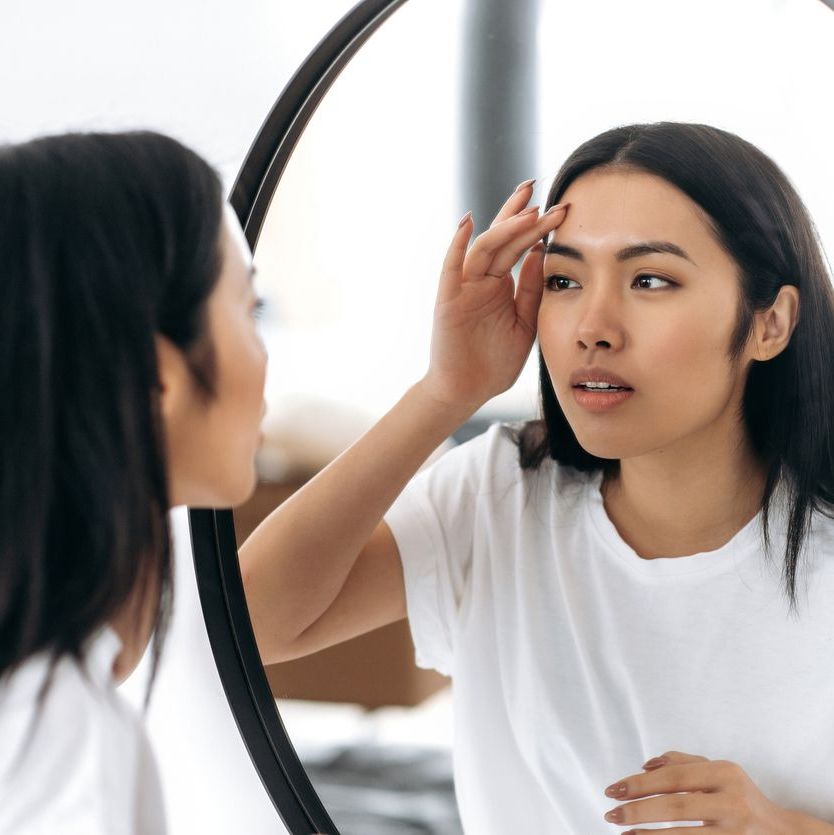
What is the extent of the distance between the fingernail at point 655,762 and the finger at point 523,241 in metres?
0.26

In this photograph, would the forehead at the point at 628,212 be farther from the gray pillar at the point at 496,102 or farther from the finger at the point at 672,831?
the finger at the point at 672,831

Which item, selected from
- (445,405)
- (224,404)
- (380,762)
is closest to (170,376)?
(224,404)

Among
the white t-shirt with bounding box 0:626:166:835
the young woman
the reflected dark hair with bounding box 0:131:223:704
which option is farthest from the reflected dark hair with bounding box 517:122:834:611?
the white t-shirt with bounding box 0:626:166:835

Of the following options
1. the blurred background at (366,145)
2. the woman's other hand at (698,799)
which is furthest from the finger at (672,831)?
the blurred background at (366,145)

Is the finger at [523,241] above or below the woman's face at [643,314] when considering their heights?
above

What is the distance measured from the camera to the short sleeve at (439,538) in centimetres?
58

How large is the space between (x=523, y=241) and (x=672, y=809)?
0.29m

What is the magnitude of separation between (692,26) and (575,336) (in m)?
0.15

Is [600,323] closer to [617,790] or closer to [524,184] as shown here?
[524,184]

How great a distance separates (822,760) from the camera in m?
0.49

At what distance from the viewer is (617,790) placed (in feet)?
1.74

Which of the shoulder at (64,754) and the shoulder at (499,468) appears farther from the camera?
the shoulder at (499,468)

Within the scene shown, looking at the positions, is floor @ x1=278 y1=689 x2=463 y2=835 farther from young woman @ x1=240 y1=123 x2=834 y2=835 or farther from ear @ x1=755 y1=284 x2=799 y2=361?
ear @ x1=755 y1=284 x2=799 y2=361

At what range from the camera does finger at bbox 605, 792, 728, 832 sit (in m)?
0.51
